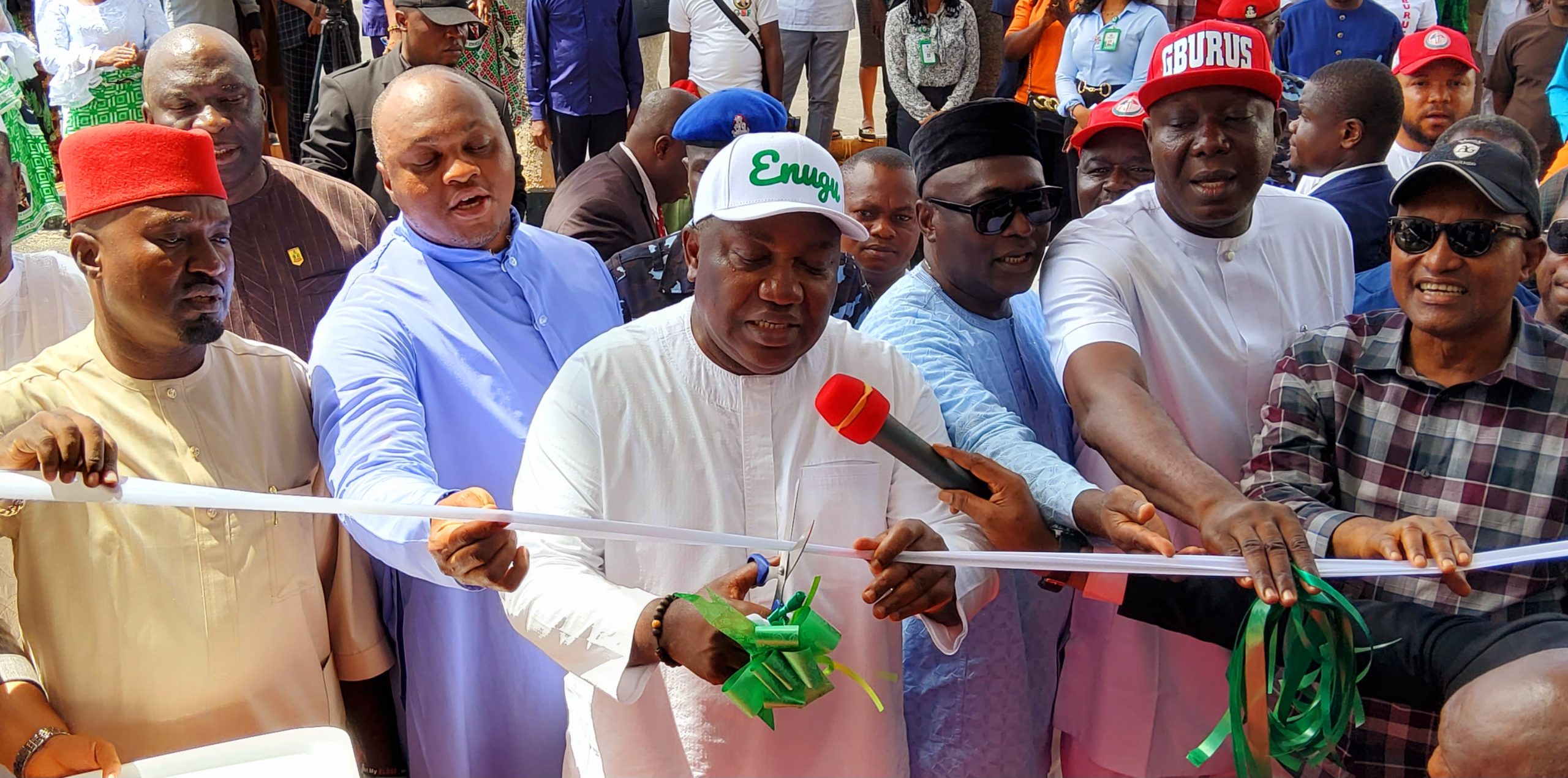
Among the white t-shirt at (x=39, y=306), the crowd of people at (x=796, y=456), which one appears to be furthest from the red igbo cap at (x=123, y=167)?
the white t-shirt at (x=39, y=306)

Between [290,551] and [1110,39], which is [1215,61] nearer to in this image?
[290,551]

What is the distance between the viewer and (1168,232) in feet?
10.0

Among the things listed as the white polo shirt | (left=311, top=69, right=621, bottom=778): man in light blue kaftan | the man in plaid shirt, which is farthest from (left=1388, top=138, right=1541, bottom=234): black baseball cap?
(left=311, top=69, right=621, bottom=778): man in light blue kaftan

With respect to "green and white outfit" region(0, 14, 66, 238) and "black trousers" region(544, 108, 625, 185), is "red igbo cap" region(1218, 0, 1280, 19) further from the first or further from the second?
"green and white outfit" region(0, 14, 66, 238)

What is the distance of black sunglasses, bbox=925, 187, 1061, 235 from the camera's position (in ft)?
9.79

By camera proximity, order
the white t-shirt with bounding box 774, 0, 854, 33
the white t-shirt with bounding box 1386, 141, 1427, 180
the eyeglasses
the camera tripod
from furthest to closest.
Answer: the white t-shirt with bounding box 774, 0, 854, 33
the camera tripod
the white t-shirt with bounding box 1386, 141, 1427, 180
the eyeglasses

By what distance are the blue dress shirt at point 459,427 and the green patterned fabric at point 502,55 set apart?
510 centimetres

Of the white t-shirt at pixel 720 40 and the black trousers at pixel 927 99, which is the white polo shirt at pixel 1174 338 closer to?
the black trousers at pixel 927 99

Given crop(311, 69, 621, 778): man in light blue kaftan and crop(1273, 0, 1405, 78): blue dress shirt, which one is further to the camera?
crop(1273, 0, 1405, 78): blue dress shirt

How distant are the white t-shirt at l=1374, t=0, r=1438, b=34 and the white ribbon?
258 inches

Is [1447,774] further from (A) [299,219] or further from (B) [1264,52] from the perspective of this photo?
(A) [299,219]

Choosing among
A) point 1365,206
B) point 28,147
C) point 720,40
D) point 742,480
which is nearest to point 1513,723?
point 742,480

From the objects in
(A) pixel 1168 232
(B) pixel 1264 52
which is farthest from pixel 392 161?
(B) pixel 1264 52

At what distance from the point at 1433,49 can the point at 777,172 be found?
4.93 metres
